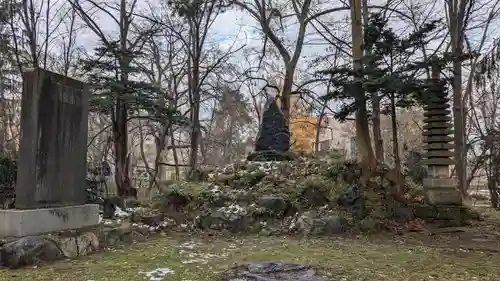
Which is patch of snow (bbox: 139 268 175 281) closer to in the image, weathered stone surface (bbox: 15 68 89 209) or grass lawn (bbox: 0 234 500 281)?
grass lawn (bbox: 0 234 500 281)

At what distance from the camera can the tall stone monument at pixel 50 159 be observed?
4.87m

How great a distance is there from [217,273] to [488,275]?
9.30 feet

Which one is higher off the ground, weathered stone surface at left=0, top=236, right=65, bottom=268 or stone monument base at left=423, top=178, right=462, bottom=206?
stone monument base at left=423, top=178, right=462, bottom=206

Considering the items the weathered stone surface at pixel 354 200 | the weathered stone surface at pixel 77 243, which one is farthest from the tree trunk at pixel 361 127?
the weathered stone surface at pixel 77 243

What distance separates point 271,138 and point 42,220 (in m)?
6.41

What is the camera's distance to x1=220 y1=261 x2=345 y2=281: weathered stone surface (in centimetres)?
397

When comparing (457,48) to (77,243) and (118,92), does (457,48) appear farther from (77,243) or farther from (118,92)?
(77,243)

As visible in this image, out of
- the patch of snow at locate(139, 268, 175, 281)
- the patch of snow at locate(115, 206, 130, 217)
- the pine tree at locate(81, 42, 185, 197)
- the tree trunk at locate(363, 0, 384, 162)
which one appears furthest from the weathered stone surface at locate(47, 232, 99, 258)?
the tree trunk at locate(363, 0, 384, 162)

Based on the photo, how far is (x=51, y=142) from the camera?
5.22 meters

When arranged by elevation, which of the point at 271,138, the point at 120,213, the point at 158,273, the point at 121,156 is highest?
the point at 271,138

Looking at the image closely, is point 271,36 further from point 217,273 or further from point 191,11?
point 217,273

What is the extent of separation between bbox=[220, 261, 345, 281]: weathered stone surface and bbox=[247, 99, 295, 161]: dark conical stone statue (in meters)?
5.72

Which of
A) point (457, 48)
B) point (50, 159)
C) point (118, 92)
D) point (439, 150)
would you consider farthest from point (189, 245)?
point (457, 48)

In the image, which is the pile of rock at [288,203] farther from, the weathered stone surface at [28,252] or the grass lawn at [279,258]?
the weathered stone surface at [28,252]
